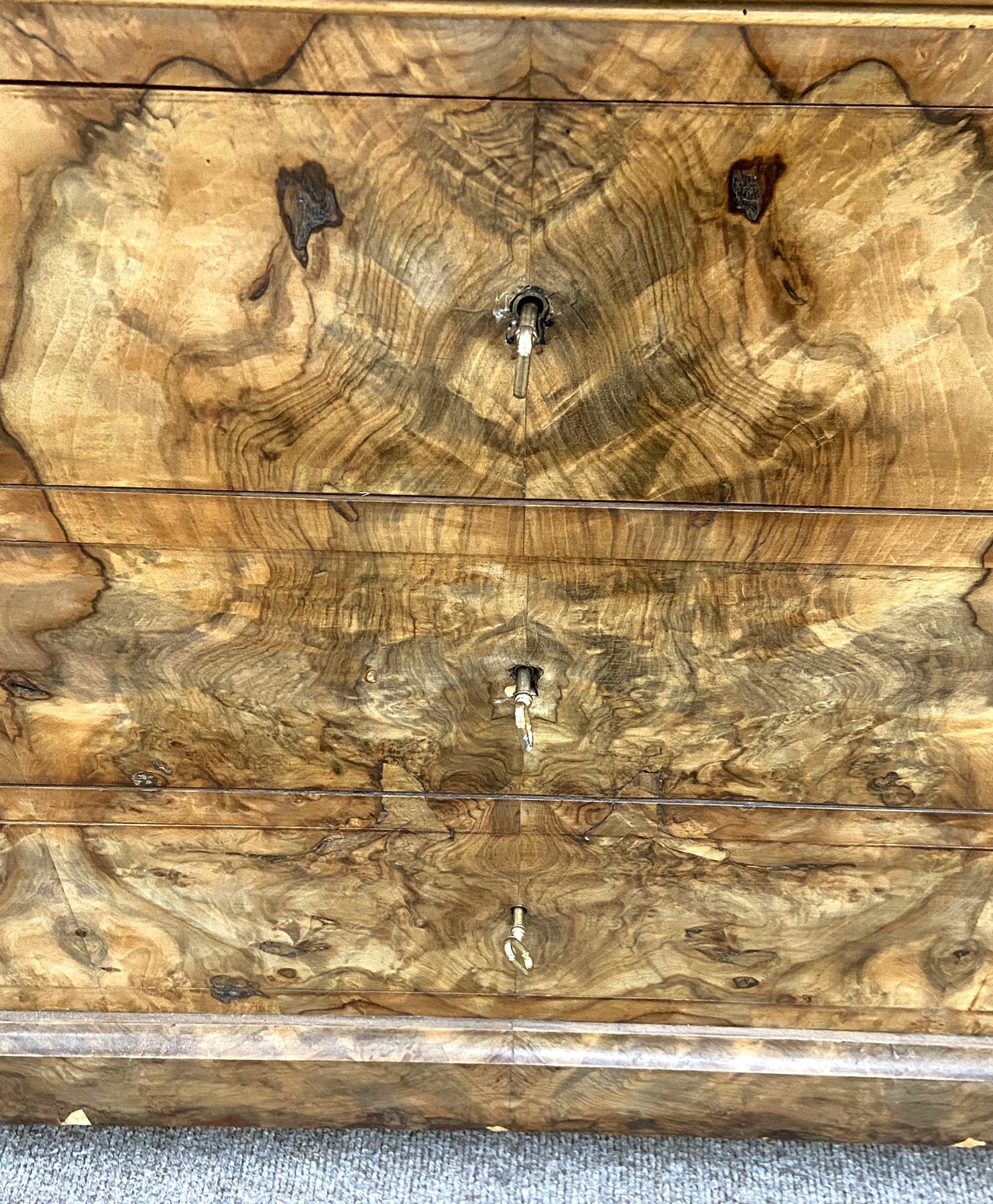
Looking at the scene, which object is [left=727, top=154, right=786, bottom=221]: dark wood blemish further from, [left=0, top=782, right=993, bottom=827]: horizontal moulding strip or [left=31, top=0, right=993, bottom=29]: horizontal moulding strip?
[left=0, top=782, right=993, bottom=827]: horizontal moulding strip

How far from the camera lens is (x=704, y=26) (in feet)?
1.26

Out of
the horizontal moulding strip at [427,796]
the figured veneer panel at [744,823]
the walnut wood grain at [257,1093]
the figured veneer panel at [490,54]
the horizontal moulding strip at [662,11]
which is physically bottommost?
the walnut wood grain at [257,1093]

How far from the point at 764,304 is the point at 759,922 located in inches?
17.0

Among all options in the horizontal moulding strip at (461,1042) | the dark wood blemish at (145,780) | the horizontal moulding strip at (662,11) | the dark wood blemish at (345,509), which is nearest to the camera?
the horizontal moulding strip at (662,11)

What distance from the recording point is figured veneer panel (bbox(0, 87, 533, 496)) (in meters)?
0.41

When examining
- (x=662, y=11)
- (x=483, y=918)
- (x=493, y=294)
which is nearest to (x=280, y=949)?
(x=483, y=918)

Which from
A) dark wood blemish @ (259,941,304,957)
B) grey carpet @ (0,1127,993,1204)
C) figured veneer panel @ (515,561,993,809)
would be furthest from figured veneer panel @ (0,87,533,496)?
grey carpet @ (0,1127,993,1204)

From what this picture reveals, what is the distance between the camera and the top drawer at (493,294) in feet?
1.34

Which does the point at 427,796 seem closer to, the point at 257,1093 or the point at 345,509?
the point at 345,509

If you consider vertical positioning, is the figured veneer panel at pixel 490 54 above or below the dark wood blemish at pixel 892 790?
above

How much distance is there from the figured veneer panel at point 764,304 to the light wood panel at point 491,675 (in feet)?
0.22

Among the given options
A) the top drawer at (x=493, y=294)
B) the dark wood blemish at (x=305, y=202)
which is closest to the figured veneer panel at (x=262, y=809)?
the top drawer at (x=493, y=294)

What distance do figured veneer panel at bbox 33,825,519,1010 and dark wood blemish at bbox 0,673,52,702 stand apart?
0.11 m

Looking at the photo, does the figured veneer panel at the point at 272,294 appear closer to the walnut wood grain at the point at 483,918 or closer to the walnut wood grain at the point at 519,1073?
the walnut wood grain at the point at 483,918
